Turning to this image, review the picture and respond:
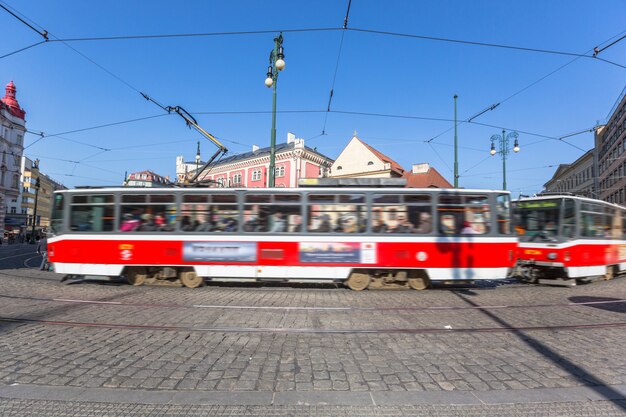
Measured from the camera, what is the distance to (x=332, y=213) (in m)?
9.32

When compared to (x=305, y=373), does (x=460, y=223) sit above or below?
above

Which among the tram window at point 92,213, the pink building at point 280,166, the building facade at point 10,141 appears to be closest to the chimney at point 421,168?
the pink building at point 280,166

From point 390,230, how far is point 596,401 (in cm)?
615

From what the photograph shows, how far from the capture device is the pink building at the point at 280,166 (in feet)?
164

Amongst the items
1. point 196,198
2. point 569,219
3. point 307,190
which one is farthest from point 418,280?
point 196,198

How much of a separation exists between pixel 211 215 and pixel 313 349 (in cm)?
Result: 598

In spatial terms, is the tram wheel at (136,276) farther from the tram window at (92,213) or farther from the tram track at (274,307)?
the tram track at (274,307)

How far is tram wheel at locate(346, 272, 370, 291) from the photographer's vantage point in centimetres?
930

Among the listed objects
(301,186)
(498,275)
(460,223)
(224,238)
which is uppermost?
(301,186)

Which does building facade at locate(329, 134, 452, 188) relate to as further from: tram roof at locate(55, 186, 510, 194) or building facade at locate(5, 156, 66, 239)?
building facade at locate(5, 156, 66, 239)

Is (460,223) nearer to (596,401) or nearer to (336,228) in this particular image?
(336,228)

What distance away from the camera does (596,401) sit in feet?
10.5

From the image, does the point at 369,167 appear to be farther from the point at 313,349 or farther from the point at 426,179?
the point at 313,349

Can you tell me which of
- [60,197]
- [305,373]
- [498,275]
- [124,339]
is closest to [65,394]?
[124,339]
